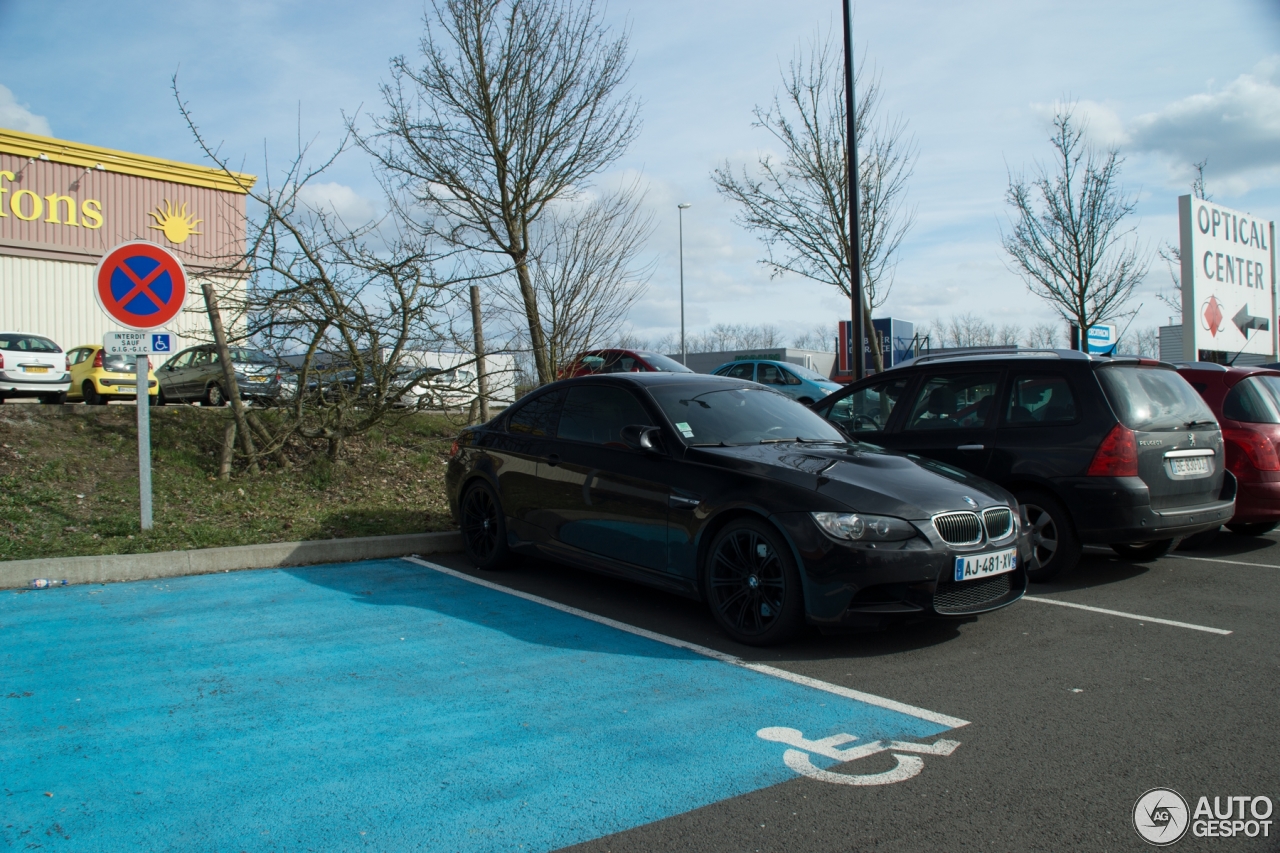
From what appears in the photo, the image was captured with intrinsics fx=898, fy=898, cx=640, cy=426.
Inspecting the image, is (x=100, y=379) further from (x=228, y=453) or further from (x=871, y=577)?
(x=871, y=577)

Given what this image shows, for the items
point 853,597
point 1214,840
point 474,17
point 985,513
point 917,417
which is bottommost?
point 1214,840

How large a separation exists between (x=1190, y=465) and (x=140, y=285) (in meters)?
8.42

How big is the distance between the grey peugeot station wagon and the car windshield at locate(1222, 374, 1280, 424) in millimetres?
995

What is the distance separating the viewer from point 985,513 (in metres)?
5.24

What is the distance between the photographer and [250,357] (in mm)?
9719

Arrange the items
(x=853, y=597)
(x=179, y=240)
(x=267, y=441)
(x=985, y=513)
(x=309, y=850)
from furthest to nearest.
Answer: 1. (x=179, y=240)
2. (x=267, y=441)
3. (x=985, y=513)
4. (x=853, y=597)
5. (x=309, y=850)

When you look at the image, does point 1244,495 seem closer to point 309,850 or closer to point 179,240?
point 309,850

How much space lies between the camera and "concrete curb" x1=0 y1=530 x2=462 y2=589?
6391 mm

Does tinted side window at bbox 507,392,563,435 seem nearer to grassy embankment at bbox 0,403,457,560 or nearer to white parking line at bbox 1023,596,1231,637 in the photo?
grassy embankment at bbox 0,403,457,560

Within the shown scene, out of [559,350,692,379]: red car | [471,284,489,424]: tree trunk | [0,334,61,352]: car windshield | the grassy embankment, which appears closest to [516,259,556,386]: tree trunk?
[559,350,692,379]: red car

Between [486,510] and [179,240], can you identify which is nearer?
[486,510]

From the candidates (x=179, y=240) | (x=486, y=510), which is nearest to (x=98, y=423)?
(x=486, y=510)

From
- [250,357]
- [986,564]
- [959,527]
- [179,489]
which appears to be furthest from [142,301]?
[986,564]

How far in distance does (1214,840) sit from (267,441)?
9.06m
